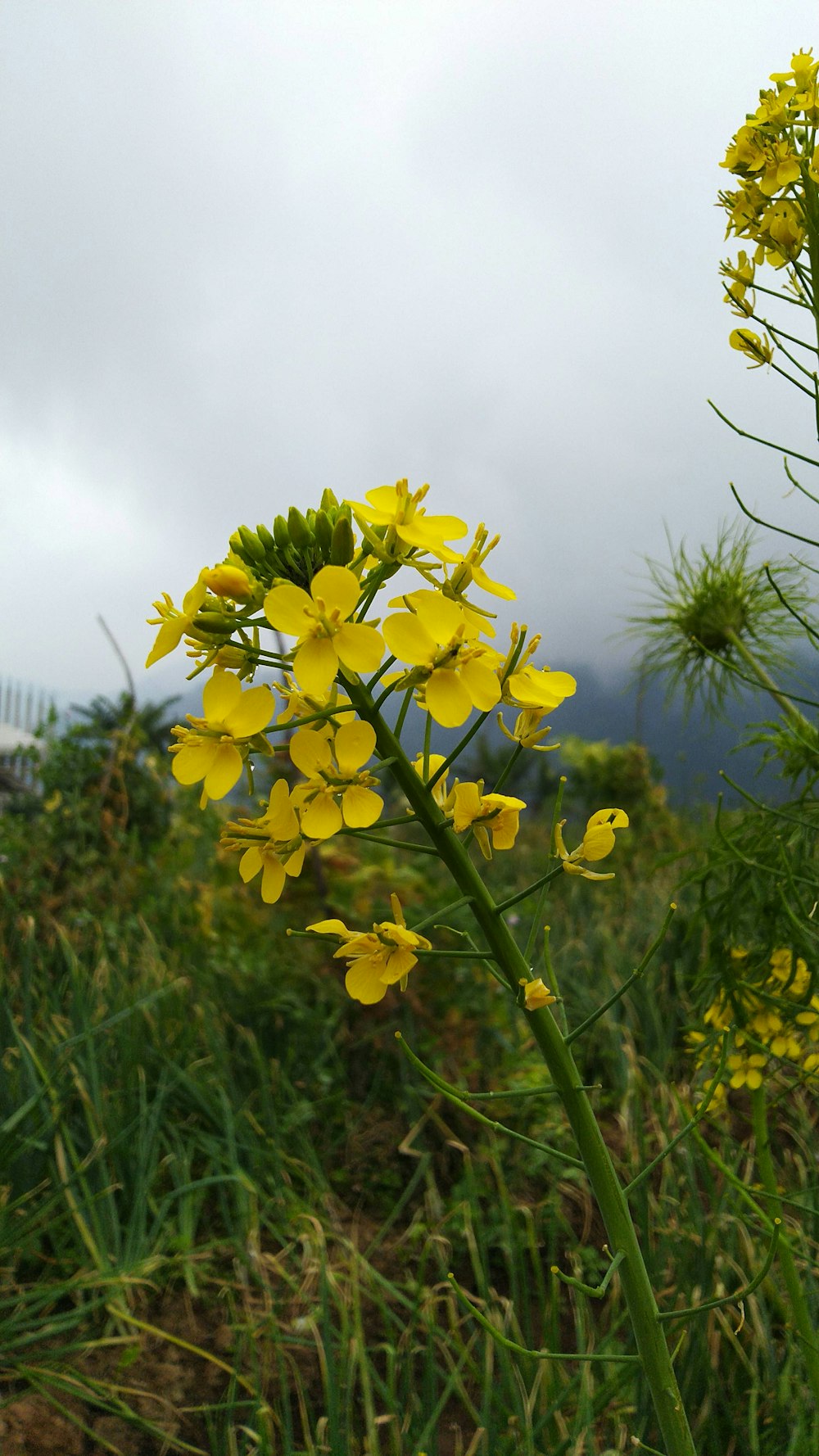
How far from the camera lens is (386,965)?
3.37ft

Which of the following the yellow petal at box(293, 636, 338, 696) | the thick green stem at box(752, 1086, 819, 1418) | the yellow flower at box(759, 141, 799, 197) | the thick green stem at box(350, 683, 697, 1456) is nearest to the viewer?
the yellow petal at box(293, 636, 338, 696)

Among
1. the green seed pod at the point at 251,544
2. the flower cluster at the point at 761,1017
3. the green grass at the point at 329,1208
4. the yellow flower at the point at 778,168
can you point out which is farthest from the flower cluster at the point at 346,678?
the yellow flower at the point at 778,168

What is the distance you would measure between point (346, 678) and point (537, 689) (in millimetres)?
240

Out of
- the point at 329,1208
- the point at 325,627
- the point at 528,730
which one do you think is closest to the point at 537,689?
the point at 528,730

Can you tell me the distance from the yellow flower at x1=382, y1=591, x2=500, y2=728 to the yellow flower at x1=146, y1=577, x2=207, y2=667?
8.3 inches

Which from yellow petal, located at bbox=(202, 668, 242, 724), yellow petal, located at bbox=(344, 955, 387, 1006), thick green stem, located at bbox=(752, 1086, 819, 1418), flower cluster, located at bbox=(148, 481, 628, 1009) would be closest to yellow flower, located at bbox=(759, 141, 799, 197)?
flower cluster, located at bbox=(148, 481, 628, 1009)

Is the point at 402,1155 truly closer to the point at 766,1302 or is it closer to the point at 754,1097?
the point at 766,1302

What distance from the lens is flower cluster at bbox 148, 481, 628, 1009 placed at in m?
0.94

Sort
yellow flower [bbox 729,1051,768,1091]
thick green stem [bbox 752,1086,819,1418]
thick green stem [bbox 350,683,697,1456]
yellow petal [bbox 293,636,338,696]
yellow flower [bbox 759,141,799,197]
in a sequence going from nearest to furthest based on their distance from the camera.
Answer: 1. yellow petal [bbox 293,636,338,696]
2. thick green stem [bbox 350,683,697,1456]
3. thick green stem [bbox 752,1086,819,1418]
4. yellow flower [bbox 759,141,799,197]
5. yellow flower [bbox 729,1051,768,1091]

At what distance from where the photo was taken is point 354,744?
0.97m

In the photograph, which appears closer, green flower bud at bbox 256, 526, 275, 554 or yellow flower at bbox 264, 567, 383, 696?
yellow flower at bbox 264, 567, 383, 696

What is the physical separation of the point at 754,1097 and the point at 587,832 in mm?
1270

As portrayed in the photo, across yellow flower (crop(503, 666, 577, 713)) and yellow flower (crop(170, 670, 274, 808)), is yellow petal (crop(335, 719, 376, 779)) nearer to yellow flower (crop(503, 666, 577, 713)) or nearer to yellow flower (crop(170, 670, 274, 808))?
yellow flower (crop(170, 670, 274, 808))

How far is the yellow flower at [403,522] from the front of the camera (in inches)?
38.3
